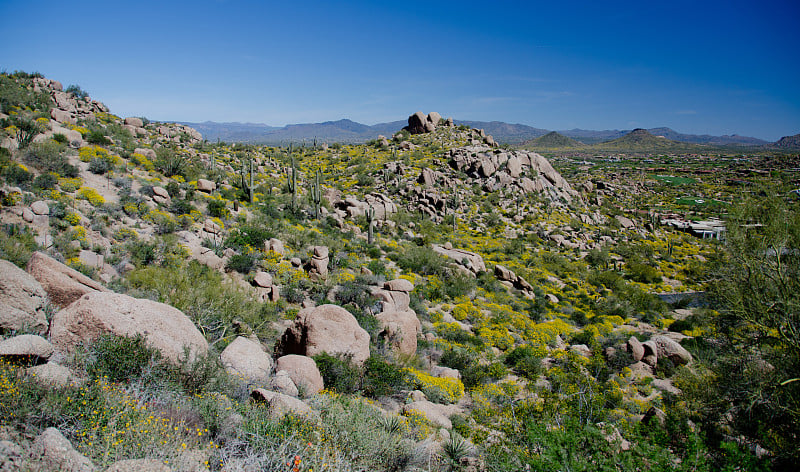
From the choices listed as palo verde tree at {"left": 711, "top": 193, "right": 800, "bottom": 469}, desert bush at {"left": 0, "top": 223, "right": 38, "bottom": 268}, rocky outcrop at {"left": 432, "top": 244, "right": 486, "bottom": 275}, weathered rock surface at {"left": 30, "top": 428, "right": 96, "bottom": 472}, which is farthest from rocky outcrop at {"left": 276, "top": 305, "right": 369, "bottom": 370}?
rocky outcrop at {"left": 432, "top": 244, "right": 486, "bottom": 275}

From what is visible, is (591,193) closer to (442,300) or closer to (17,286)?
(442,300)

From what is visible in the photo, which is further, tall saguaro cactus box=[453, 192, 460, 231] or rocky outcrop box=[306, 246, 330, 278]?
tall saguaro cactus box=[453, 192, 460, 231]

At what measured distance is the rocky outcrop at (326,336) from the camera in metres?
8.08

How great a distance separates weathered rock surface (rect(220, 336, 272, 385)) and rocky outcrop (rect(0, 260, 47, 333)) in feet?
9.09

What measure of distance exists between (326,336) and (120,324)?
13.2 feet

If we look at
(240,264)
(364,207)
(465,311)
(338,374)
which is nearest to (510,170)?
(364,207)

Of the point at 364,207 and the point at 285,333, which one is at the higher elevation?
the point at 364,207

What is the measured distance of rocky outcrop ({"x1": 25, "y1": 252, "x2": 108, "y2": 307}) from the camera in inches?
239

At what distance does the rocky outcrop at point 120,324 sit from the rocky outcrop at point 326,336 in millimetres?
2449

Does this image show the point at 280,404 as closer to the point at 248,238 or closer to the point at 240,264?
the point at 240,264

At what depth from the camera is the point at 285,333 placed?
28.7 ft

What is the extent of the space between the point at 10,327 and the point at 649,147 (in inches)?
8832

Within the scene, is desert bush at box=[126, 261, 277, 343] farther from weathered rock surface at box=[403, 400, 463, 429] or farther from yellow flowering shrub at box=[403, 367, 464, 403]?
weathered rock surface at box=[403, 400, 463, 429]

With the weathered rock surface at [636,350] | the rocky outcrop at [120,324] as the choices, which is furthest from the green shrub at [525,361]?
the rocky outcrop at [120,324]
